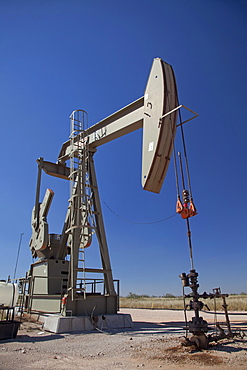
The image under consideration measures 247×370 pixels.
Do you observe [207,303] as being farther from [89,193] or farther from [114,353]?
[114,353]

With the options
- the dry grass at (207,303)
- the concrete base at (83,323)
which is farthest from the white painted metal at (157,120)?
the dry grass at (207,303)

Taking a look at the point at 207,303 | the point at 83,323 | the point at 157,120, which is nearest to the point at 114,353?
the point at 83,323

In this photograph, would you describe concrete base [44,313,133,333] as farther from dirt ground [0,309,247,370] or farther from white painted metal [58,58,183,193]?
white painted metal [58,58,183,193]

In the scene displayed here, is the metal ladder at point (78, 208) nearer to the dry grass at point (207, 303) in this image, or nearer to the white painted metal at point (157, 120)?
the white painted metal at point (157, 120)

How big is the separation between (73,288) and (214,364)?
506cm

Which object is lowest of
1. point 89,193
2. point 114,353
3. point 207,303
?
point 114,353

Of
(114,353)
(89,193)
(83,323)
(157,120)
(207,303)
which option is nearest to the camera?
(114,353)

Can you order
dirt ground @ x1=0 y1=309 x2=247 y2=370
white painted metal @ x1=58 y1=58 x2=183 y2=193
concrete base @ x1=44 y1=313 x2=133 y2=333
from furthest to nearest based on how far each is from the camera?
concrete base @ x1=44 y1=313 x2=133 y2=333 < white painted metal @ x1=58 y1=58 x2=183 y2=193 < dirt ground @ x1=0 y1=309 x2=247 y2=370

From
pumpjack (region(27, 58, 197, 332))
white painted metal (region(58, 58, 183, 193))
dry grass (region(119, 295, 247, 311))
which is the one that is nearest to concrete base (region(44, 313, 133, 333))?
pumpjack (region(27, 58, 197, 332))

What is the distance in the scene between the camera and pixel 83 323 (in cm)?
784

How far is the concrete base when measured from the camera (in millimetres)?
7484

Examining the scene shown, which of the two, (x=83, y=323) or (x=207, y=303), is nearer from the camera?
(x=83, y=323)

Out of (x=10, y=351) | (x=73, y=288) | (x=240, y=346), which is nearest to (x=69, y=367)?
(x=10, y=351)

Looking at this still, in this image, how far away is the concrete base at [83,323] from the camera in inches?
295
